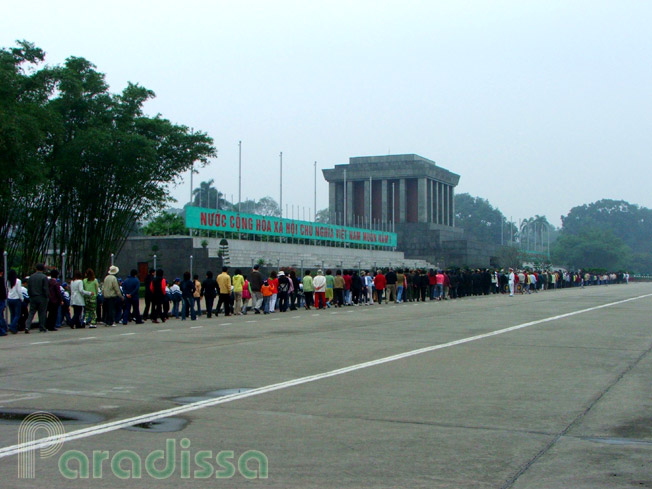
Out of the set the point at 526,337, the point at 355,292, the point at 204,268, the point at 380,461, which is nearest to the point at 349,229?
the point at 204,268

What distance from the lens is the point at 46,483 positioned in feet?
18.8

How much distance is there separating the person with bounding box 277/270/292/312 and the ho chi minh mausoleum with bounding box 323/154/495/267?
56.5 metres

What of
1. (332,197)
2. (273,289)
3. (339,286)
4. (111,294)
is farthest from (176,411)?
(332,197)

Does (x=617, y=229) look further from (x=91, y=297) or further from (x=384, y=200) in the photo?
(x=91, y=297)

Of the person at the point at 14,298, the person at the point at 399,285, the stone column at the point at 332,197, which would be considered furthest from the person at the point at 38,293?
the stone column at the point at 332,197

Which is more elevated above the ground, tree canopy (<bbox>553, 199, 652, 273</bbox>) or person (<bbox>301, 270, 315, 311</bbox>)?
tree canopy (<bbox>553, 199, 652, 273</bbox>)

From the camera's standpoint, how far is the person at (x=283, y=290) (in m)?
29.8

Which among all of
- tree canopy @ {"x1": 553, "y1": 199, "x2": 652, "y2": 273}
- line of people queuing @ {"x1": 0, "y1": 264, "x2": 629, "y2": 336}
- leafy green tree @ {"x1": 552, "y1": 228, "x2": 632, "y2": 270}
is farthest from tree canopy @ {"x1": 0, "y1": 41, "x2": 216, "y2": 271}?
tree canopy @ {"x1": 553, "y1": 199, "x2": 652, "y2": 273}

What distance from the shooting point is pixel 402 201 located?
314 ft

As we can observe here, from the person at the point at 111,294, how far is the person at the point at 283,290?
8389mm

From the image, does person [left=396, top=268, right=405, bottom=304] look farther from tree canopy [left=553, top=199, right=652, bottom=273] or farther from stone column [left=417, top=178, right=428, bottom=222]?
tree canopy [left=553, top=199, right=652, bottom=273]

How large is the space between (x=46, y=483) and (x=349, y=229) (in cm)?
6446

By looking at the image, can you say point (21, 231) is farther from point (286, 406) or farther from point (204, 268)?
point (286, 406)

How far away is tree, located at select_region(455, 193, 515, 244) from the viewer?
516ft
